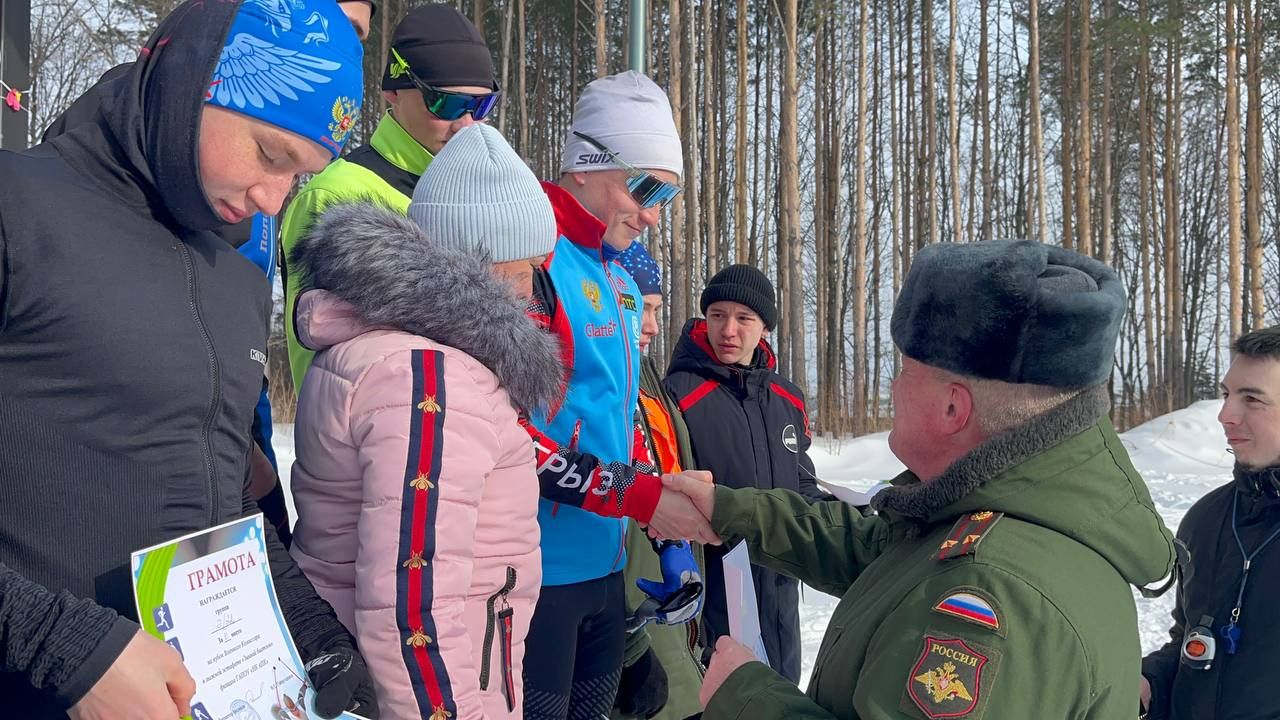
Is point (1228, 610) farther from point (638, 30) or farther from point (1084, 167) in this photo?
point (1084, 167)

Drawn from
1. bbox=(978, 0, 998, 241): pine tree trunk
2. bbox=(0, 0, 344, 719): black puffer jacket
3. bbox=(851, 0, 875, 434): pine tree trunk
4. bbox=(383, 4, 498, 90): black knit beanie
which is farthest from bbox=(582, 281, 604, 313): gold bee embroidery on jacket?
bbox=(978, 0, 998, 241): pine tree trunk

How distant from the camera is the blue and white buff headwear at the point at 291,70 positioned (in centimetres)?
143

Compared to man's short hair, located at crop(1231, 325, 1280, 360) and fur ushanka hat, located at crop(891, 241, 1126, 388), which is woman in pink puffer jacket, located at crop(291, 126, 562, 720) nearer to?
fur ushanka hat, located at crop(891, 241, 1126, 388)

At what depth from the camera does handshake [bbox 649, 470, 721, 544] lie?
7.75ft

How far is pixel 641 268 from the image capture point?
12.0ft

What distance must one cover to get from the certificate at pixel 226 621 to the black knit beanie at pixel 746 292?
9.38 ft

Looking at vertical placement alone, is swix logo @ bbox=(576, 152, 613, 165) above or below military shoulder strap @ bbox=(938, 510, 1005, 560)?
above

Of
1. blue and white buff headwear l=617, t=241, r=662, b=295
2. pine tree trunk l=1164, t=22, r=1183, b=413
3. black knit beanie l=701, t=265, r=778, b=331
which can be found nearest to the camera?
blue and white buff headwear l=617, t=241, r=662, b=295

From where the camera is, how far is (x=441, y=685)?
1579mm

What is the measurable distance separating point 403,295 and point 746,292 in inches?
102

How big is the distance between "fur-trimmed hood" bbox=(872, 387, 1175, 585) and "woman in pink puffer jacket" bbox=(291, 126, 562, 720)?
784 millimetres

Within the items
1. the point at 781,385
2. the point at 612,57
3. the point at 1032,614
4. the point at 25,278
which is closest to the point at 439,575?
the point at 25,278

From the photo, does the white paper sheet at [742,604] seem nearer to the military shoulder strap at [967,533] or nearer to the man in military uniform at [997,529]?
the man in military uniform at [997,529]

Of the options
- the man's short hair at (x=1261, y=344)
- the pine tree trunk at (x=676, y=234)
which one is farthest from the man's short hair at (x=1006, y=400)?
the pine tree trunk at (x=676, y=234)
